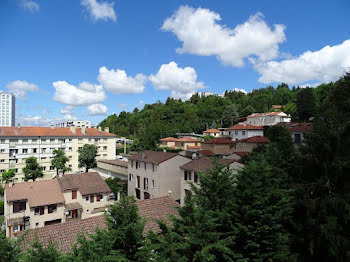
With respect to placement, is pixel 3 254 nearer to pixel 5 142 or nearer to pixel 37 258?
pixel 37 258

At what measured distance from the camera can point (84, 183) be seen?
29938 millimetres

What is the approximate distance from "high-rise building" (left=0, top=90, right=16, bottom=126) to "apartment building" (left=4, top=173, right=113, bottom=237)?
5409 inches

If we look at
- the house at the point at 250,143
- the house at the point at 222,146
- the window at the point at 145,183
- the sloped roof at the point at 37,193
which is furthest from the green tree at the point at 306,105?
the sloped roof at the point at 37,193

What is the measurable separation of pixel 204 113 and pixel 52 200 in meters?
81.2

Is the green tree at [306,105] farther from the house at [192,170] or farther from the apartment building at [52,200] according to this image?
the apartment building at [52,200]

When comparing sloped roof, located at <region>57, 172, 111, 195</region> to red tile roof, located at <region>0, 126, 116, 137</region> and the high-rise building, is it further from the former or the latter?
the high-rise building

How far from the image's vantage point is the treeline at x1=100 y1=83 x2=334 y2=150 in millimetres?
68163

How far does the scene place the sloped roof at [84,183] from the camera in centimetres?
2881

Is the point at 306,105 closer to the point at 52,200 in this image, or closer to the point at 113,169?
the point at 113,169

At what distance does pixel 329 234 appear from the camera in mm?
11375

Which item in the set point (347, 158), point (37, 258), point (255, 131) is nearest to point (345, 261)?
point (347, 158)

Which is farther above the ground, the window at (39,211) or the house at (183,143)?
the house at (183,143)

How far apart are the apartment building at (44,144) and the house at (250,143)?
34631 mm

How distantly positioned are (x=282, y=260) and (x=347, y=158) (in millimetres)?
6381
